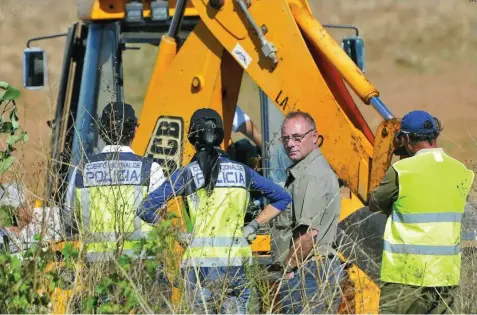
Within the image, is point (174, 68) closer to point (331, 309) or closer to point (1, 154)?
point (1, 154)

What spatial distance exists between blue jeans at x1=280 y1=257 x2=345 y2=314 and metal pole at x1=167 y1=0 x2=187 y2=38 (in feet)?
8.35

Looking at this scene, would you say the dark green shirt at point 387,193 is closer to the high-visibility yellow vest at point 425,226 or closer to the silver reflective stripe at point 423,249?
the high-visibility yellow vest at point 425,226

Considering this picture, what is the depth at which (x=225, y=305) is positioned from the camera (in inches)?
215

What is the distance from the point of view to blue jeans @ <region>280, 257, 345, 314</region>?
5.28 m

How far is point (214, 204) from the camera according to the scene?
5.87 meters

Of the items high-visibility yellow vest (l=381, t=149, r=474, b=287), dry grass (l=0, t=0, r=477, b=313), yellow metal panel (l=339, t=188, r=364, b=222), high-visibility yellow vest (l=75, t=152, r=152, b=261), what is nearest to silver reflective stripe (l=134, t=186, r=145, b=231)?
high-visibility yellow vest (l=75, t=152, r=152, b=261)

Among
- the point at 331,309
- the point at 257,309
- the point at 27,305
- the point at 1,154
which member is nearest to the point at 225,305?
the point at 257,309

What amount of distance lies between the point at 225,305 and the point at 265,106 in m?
2.75

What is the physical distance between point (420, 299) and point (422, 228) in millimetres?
368

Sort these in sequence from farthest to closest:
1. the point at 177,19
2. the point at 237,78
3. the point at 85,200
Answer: the point at 237,78
the point at 177,19
the point at 85,200

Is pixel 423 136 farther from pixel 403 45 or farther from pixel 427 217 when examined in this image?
pixel 403 45

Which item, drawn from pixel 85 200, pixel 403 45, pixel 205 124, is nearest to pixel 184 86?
pixel 205 124

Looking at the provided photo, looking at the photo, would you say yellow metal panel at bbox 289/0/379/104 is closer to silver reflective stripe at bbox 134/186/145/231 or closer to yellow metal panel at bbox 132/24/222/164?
yellow metal panel at bbox 132/24/222/164

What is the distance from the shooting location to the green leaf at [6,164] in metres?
5.71
